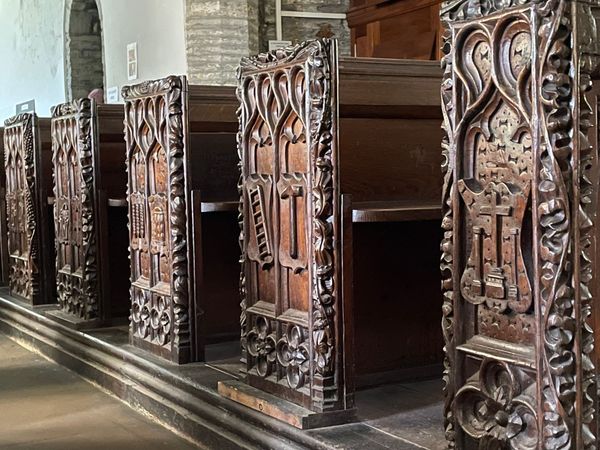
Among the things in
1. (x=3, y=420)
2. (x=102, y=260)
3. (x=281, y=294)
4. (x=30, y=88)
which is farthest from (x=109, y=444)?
(x=30, y=88)

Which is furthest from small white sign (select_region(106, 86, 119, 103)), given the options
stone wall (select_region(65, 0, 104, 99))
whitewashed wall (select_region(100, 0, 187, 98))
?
stone wall (select_region(65, 0, 104, 99))

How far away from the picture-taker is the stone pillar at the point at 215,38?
6.99 m

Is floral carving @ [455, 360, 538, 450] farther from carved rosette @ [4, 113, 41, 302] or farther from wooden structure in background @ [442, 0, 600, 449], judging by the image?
carved rosette @ [4, 113, 41, 302]

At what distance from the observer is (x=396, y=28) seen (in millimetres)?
6273

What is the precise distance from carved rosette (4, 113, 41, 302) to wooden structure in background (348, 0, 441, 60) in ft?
8.67

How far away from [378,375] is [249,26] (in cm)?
493

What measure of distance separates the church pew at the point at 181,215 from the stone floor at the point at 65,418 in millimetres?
279

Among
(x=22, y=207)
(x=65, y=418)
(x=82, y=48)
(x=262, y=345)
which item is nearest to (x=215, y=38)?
(x=22, y=207)

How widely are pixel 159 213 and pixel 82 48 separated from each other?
672cm

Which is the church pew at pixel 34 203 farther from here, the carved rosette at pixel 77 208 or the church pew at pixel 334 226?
the church pew at pixel 334 226

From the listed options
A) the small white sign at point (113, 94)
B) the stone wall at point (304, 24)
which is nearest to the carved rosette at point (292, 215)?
the stone wall at point (304, 24)

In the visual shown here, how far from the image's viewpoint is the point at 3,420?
3199 mm

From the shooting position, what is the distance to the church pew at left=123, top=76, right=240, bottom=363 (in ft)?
10.3

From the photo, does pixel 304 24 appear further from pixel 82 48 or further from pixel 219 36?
pixel 82 48
